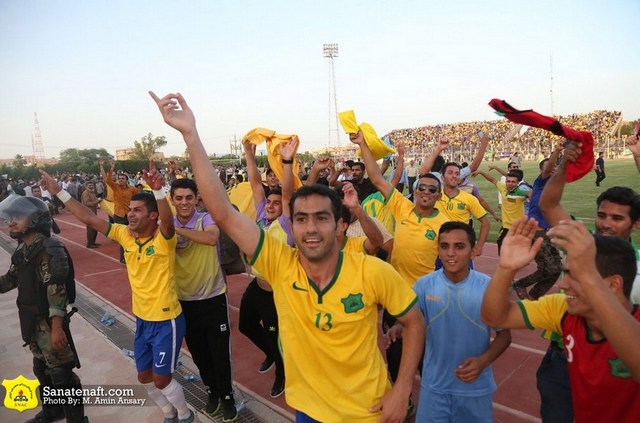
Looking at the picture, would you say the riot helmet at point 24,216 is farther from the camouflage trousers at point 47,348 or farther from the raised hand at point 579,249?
the raised hand at point 579,249

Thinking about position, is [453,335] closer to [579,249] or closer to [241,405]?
[579,249]

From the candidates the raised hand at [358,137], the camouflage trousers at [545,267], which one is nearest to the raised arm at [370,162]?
the raised hand at [358,137]

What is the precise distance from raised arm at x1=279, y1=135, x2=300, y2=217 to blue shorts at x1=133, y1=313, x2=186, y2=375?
1.43 metres

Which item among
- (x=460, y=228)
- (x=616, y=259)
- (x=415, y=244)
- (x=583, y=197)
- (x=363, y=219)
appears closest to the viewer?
(x=616, y=259)

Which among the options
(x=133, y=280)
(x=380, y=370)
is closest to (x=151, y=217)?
(x=133, y=280)

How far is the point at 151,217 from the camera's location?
366cm

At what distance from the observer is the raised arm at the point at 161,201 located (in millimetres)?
3352

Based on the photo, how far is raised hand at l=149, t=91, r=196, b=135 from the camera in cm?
224

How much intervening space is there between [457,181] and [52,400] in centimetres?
531

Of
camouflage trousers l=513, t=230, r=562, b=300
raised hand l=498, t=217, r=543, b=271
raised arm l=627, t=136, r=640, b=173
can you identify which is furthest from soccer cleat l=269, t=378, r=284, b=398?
raised arm l=627, t=136, r=640, b=173

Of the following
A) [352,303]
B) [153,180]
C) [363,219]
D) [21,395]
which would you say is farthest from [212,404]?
[352,303]

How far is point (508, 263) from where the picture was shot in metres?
1.91

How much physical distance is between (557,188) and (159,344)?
3357 mm

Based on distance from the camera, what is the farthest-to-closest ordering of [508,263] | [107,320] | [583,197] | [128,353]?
[583,197] < [107,320] < [128,353] < [508,263]
